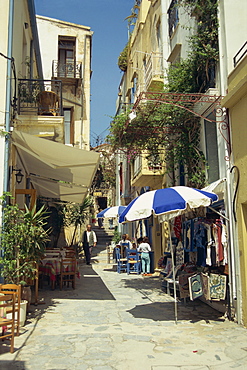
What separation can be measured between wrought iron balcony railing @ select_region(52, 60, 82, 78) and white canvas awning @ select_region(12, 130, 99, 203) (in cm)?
977

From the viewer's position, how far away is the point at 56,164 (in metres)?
9.50

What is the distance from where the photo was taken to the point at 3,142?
24.9 ft

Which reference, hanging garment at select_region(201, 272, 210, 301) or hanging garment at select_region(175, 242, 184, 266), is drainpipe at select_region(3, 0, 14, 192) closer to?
hanging garment at select_region(201, 272, 210, 301)

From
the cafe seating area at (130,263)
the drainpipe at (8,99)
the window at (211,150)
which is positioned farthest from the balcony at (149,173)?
the drainpipe at (8,99)

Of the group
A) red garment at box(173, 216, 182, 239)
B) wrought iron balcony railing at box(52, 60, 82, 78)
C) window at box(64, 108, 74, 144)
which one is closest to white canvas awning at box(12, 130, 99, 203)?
red garment at box(173, 216, 182, 239)

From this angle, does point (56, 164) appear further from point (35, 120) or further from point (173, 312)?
point (173, 312)

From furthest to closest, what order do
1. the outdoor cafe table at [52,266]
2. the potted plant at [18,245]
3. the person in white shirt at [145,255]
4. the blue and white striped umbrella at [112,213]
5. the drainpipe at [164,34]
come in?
the blue and white striped umbrella at [112,213]
the person in white shirt at [145,255]
the drainpipe at [164,34]
the outdoor cafe table at [52,266]
the potted plant at [18,245]

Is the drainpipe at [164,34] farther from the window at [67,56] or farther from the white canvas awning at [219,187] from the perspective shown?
the window at [67,56]

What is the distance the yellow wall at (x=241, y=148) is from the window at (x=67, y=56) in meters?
16.1

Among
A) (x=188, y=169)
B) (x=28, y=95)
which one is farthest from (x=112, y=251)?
(x=28, y=95)

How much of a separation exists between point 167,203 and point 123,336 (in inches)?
98.4

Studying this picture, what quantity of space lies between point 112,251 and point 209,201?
45.4 ft

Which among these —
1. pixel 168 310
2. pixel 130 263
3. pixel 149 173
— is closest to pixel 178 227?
pixel 168 310

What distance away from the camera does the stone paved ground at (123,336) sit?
16.5ft
